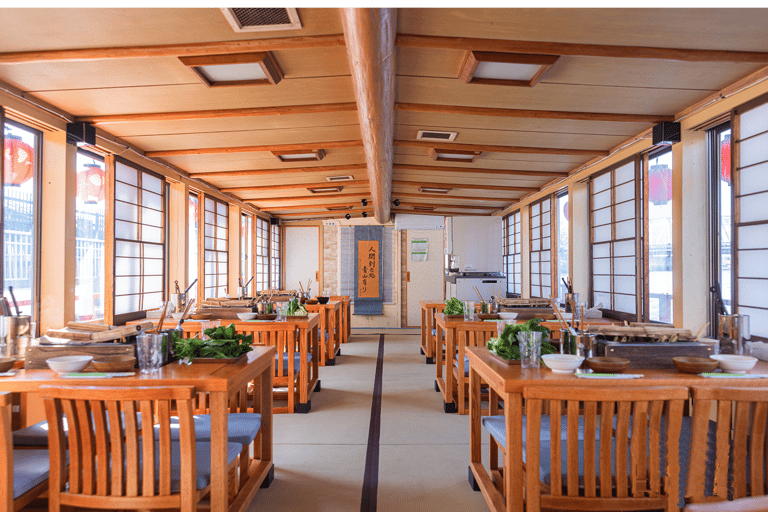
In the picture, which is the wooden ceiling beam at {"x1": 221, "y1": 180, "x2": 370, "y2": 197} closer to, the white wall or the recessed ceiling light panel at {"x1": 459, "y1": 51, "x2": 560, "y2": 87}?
the white wall

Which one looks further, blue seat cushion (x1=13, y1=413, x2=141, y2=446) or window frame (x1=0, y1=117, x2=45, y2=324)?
window frame (x1=0, y1=117, x2=45, y2=324)

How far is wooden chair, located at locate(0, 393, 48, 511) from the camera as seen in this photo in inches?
60.5

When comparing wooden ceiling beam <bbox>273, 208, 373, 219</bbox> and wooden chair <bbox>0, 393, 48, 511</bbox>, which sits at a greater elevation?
wooden ceiling beam <bbox>273, 208, 373, 219</bbox>

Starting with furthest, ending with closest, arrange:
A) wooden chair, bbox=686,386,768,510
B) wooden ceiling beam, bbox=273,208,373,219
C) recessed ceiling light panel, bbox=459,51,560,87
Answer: wooden ceiling beam, bbox=273,208,373,219 → recessed ceiling light panel, bbox=459,51,560,87 → wooden chair, bbox=686,386,768,510

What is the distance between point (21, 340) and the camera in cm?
230

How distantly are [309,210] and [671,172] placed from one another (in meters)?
6.83

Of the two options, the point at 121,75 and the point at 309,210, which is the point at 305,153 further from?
the point at 309,210

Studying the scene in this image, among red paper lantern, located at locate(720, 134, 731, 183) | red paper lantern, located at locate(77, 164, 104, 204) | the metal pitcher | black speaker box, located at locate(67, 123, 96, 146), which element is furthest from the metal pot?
red paper lantern, located at locate(720, 134, 731, 183)

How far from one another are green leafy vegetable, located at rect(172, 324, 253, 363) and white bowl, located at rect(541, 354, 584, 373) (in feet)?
4.74

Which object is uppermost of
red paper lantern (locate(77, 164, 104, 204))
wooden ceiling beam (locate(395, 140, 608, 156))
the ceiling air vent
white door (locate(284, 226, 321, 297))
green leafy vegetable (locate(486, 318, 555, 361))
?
the ceiling air vent

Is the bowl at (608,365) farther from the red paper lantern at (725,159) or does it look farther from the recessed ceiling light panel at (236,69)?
the recessed ceiling light panel at (236,69)

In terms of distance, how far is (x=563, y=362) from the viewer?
193cm

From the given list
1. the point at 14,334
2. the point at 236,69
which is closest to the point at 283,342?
the point at 14,334

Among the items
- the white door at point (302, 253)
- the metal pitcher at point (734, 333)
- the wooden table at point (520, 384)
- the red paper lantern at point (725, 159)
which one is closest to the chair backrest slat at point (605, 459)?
the wooden table at point (520, 384)
